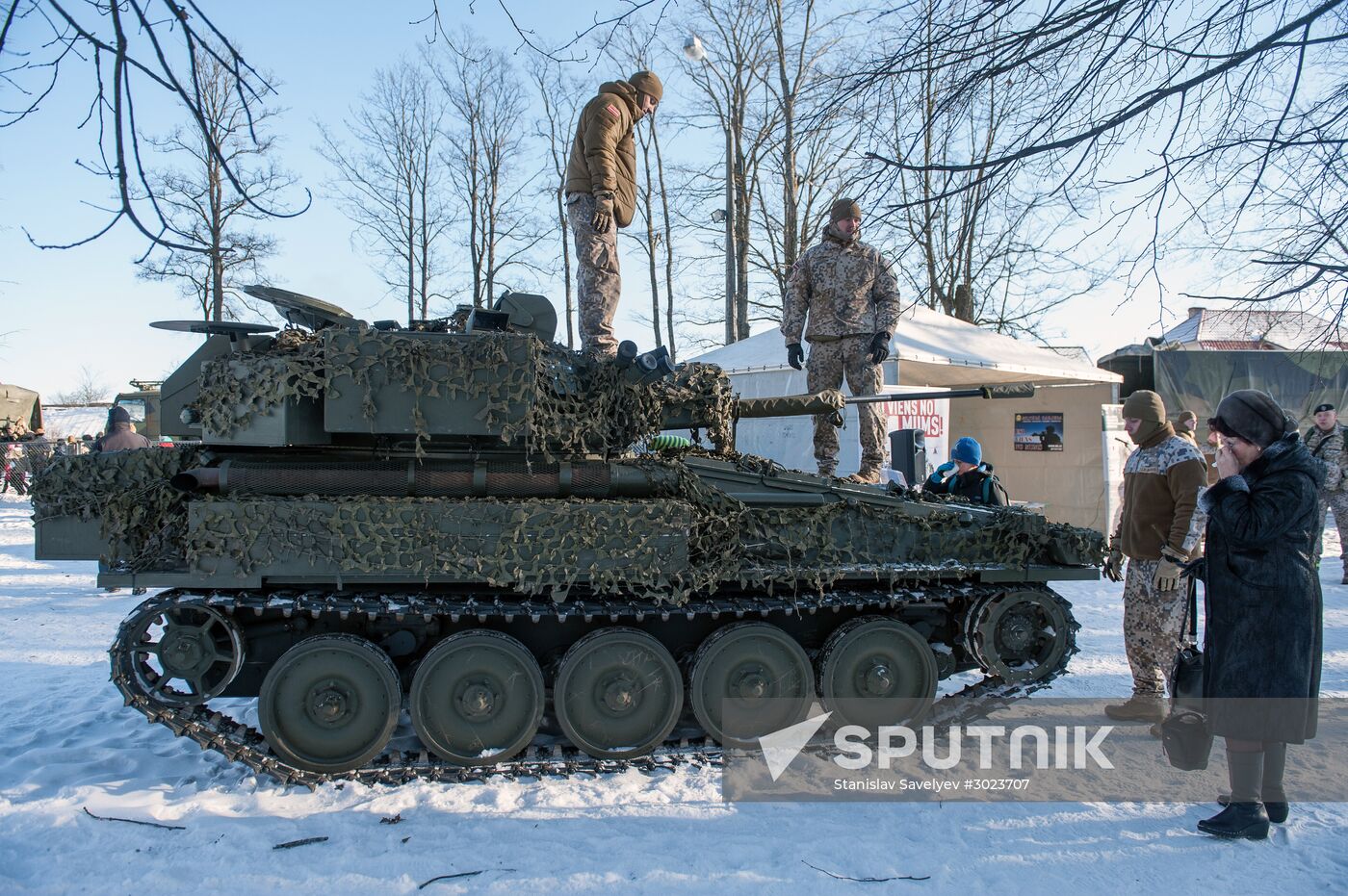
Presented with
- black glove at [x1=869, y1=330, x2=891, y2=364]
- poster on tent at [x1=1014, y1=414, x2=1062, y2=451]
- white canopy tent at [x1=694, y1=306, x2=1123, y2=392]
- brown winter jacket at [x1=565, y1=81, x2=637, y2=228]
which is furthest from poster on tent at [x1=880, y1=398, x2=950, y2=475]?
brown winter jacket at [x1=565, y1=81, x2=637, y2=228]

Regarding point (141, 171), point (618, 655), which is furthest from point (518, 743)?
point (141, 171)

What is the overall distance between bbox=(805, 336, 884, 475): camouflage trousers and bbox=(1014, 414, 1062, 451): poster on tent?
843cm

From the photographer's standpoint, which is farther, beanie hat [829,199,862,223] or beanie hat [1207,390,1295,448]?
beanie hat [829,199,862,223]

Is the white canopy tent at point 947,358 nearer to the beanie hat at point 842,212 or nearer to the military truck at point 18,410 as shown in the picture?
the beanie hat at point 842,212

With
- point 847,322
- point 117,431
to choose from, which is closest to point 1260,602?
point 847,322

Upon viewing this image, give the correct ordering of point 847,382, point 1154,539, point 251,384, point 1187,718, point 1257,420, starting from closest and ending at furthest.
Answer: point 1257,420 < point 1187,718 < point 251,384 < point 1154,539 < point 847,382

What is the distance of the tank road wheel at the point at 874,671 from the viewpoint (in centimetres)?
571

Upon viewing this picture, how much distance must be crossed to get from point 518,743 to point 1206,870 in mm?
3615

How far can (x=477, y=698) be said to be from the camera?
5242mm

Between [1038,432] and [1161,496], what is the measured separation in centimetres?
972

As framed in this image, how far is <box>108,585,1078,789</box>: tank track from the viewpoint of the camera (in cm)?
491

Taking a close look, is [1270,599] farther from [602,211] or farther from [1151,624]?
[602,211]

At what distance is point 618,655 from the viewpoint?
5.42 metres

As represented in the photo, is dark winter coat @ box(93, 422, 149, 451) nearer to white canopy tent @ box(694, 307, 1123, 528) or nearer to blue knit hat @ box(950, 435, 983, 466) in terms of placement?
white canopy tent @ box(694, 307, 1123, 528)
